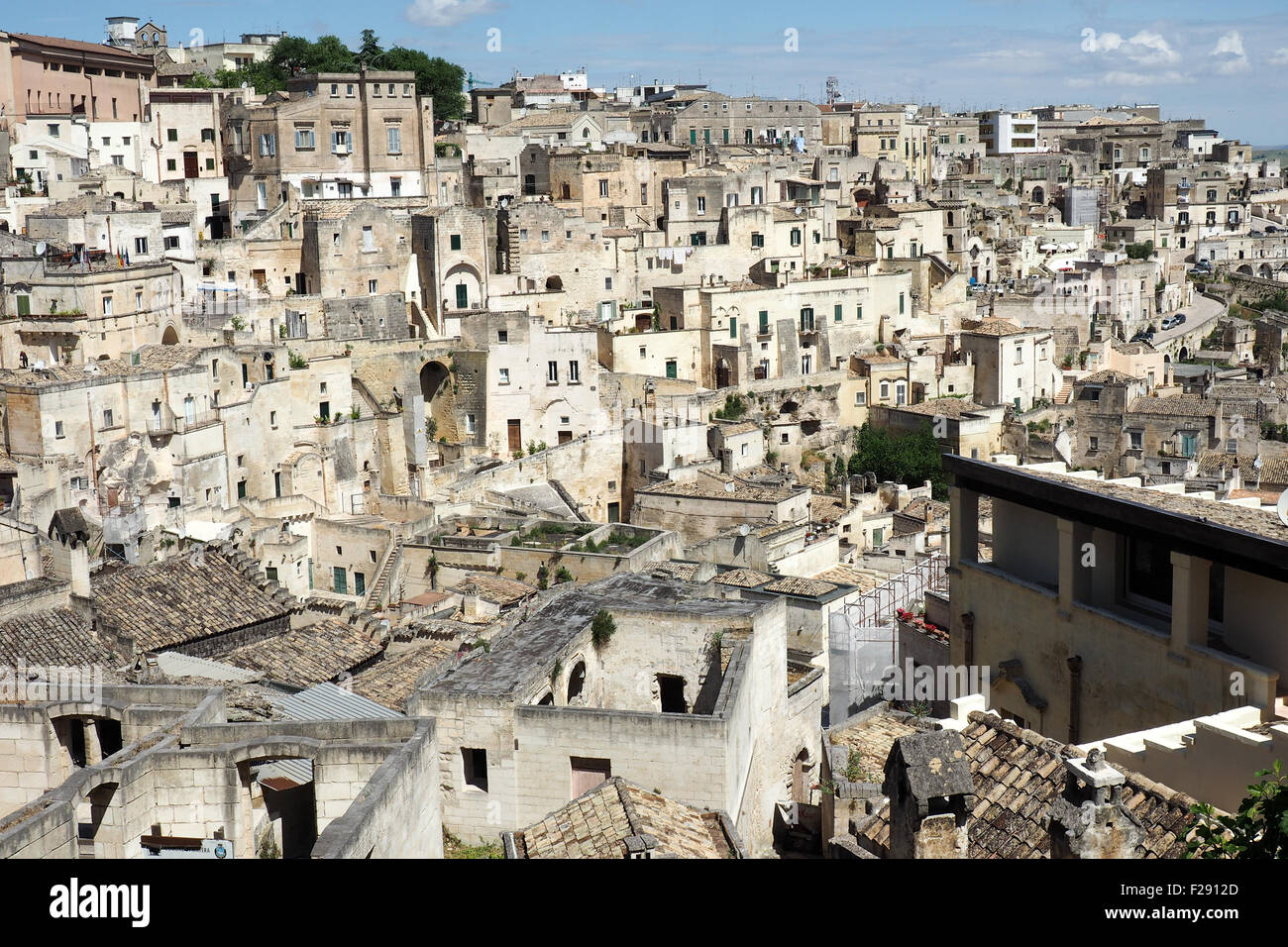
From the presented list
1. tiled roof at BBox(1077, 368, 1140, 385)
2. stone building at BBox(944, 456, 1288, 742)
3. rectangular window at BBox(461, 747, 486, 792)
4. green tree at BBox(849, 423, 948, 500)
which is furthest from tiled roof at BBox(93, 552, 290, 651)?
tiled roof at BBox(1077, 368, 1140, 385)

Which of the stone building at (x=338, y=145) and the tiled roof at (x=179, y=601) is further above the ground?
the stone building at (x=338, y=145)

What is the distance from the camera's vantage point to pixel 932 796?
9047mm

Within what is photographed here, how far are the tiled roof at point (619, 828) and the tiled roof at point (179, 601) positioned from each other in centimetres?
1013

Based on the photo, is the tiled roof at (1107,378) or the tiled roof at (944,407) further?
the tiled roof at (1107,378)

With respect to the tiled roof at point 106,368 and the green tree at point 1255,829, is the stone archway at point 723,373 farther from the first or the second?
the green tree at point 1255,829

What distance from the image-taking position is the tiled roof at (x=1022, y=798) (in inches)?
368

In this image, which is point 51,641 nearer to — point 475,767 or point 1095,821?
point 475,767

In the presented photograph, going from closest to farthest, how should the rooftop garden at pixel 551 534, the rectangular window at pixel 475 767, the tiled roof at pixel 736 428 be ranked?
1. the rectangular window at pixel 475 767
2. the rooftop garden at pixel 551 534
3. the tiled roof at pixel 736 428

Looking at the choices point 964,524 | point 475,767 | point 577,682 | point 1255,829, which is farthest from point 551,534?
point 1255,829

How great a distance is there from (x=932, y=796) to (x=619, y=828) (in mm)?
3257

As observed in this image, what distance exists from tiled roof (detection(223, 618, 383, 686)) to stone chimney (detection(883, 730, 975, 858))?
1067 cm

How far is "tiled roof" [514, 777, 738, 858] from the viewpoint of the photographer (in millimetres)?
11414

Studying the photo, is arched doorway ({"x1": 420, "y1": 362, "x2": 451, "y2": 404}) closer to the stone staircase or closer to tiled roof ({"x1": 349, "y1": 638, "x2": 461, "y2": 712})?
the stone staircase

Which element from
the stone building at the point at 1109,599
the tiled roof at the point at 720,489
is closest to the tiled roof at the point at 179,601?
the stone building at the point at 1109,599
